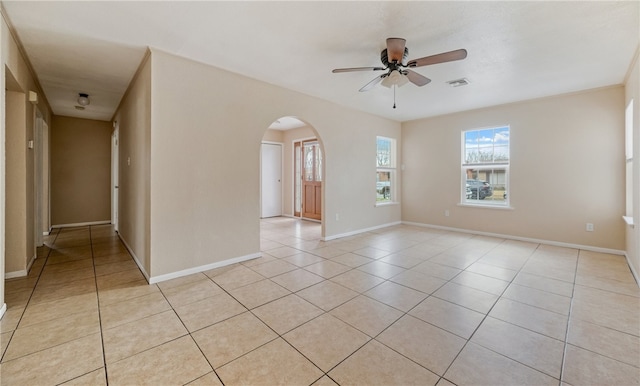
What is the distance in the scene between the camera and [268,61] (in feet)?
10.3

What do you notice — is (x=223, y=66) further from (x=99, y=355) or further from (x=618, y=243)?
(x=618, y=243)

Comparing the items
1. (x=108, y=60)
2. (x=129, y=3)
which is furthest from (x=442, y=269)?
(x=108, y=60)

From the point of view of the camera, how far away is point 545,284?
2.87 meters

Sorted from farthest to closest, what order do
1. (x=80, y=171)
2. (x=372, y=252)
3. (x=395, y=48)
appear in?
(x=80, y=171), (x=372, y=252), (x=395, y=48)

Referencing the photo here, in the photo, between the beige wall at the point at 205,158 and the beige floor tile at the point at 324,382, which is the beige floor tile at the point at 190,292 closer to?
the beige wall at the point at 205,158

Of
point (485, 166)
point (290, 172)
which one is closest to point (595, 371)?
point (485, 166)

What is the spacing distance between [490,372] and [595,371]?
0.63 metres

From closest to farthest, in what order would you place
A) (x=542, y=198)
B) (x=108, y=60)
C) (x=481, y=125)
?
(x=108, y=60) → (x=542, y=198) → (x=481, y=125)

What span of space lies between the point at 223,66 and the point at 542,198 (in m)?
5.40

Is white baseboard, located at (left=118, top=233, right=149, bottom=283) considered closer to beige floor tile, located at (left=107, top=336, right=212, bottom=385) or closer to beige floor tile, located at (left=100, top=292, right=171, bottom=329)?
beige floor tile, located at (left=100, top=292, right=171, bottom=329)

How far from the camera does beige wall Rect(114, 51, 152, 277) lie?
2984 mm

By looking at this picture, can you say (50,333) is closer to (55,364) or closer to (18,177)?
(55,364)

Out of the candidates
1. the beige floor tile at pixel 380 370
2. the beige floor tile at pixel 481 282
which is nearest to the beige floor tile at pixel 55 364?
the beige floor tile at pixel 380 370

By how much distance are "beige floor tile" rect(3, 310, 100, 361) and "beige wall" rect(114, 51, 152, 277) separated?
801 millimetres
